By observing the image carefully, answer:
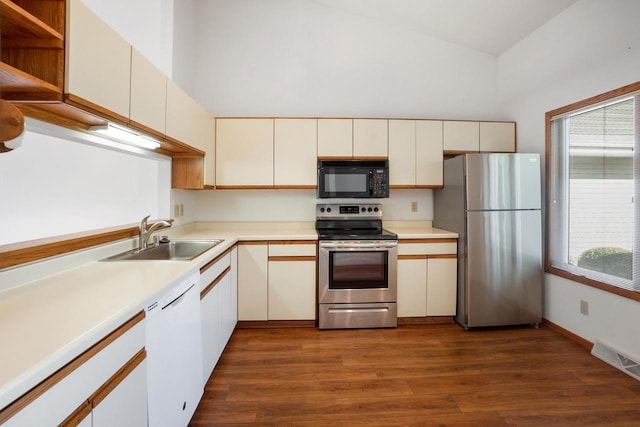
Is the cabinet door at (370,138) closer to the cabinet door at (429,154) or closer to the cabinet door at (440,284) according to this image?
the cabinet door at (429,154)

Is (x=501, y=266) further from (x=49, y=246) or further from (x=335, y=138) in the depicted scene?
(x=49, y=246)

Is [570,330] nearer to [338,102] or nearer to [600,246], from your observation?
[600,246]

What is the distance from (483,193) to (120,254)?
2.89 metres

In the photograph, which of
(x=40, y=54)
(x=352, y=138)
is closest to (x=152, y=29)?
(x=40, y=54)

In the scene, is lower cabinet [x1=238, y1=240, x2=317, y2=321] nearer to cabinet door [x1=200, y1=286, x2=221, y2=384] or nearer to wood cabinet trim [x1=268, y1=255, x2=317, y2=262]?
wood cabinet trim [x1=268, y1=255, x2=317, y2=262]

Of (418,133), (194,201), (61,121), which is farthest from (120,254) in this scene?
(418,133)

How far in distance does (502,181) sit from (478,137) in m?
0.67

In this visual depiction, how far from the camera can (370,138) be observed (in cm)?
310

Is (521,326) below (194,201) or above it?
below

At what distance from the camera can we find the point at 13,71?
97 cm

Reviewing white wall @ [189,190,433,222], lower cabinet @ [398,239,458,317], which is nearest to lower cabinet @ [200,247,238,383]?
white wall @ [189,190,433,222]

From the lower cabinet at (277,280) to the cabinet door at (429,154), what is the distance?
136 centimetres

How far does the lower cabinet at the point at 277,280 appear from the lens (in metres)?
2.81

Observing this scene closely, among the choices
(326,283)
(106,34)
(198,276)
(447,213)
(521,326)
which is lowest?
(521,326)
